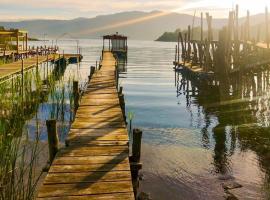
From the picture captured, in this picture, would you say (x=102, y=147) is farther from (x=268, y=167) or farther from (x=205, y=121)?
(x=205, y=121)

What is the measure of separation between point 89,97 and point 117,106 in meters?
2.22

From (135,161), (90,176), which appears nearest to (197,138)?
(135,161)

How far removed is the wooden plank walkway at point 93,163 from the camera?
7.15m

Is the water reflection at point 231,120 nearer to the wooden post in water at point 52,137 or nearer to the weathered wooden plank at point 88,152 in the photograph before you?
the weathered wooden plank at point 88,152

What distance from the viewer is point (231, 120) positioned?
2039cm

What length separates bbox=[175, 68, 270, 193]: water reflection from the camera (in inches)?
579

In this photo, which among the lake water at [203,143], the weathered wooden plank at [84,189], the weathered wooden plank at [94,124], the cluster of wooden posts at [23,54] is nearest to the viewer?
the weathered wooden plank at [84,189]

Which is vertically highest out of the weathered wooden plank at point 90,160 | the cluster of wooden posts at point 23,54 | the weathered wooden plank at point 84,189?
the cluster of wooden posts at point 23,54

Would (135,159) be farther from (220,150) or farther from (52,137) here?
(220,150)

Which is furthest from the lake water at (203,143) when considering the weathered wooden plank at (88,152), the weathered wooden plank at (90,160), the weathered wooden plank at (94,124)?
the weathered wooden plank at (90,160)

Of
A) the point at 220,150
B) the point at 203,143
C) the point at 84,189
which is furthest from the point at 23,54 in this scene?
the point at 84,189

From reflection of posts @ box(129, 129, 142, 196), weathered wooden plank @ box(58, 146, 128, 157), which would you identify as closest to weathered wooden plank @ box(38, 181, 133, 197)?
weathered wooden plank @ box(58, 146, 128, 157)

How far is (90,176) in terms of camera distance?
7820 millimetres

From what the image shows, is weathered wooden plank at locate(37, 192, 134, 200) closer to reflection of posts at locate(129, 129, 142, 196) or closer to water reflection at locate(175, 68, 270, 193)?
reflection of posts at locate(129, 129, 142, 196)
